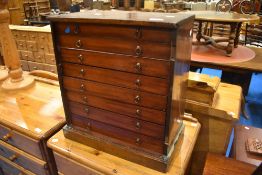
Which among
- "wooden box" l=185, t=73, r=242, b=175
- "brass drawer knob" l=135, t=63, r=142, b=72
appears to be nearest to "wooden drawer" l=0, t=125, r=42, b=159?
"brass drawer knob" l=135, t=63, r=142, b=72

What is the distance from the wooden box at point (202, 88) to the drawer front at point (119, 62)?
1.53 ft

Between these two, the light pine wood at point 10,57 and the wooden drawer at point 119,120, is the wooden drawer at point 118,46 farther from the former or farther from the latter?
the light pine wood at point 10,57

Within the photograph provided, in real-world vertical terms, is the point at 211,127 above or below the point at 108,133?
below

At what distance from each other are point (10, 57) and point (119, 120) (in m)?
0.92

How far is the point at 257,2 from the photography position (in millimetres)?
5734

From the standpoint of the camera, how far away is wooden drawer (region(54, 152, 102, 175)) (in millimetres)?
863

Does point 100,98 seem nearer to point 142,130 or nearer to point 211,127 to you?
point 142,130

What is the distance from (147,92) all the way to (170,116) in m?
0.11

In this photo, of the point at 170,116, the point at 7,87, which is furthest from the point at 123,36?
the point at 7,87

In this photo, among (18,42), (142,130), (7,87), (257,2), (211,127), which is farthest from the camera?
(257,2)

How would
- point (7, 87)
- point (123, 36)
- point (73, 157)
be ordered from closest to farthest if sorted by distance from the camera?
point (123, 36), point (73, 157), point (7, 87)

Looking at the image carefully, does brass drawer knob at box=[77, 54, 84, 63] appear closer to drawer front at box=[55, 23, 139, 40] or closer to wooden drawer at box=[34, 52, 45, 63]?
drawer front at box=[55, 23, 139, 40]

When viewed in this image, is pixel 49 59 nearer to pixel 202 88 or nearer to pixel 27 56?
pixel 27 56

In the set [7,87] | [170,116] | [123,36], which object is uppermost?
[123,36]
